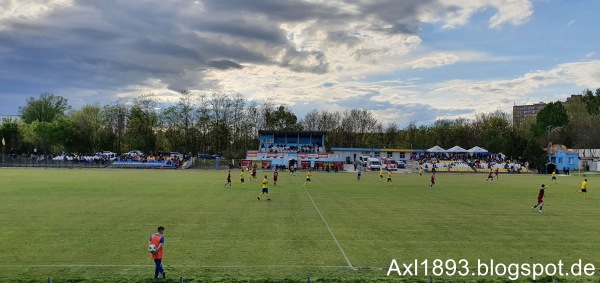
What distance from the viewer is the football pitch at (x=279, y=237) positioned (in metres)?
12.6

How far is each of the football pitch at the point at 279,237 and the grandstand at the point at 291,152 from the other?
50.4 metres

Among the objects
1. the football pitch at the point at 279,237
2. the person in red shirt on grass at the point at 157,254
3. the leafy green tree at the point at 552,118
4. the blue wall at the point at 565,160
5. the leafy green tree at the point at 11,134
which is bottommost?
the football pitch at the point at 279,237

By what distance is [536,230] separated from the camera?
19.1 m

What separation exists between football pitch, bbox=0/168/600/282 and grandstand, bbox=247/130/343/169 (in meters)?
50.4

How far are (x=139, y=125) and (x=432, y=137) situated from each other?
238 ft

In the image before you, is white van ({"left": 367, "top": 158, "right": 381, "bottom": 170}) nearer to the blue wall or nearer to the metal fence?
the blue wall

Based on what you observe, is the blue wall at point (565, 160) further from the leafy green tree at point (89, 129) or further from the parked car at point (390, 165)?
the leafy green tree at point (89, 129)

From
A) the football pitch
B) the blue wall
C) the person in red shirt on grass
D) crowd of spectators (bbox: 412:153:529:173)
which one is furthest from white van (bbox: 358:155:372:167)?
the person in red shirt on grass

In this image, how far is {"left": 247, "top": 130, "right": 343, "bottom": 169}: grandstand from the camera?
79875 mm

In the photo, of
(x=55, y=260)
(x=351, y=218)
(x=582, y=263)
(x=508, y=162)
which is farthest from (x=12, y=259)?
(x=508, y=162)

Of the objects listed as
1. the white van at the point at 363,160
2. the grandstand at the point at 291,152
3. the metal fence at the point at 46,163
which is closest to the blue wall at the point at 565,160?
the white van at the point at 363,160

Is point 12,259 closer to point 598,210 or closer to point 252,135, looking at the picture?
point 598,210

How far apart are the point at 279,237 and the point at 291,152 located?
68353mm

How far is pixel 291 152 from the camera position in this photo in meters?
85.4
